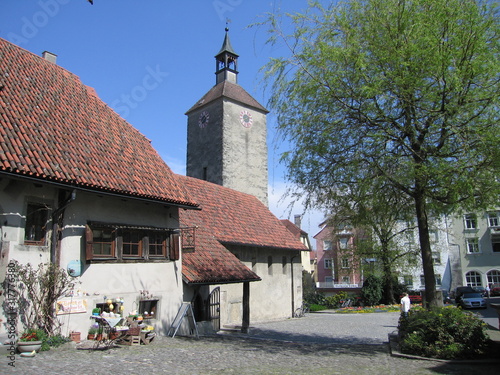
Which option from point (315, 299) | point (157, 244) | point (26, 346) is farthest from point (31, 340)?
point (315, 299)

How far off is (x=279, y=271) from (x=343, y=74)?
53.5ft

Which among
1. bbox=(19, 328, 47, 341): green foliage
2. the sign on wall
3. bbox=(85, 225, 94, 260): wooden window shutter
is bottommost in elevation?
bbox=(19, 328, 47, 341): green foliage

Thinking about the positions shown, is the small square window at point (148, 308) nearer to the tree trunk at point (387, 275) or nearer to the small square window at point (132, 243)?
the small square window at point (132, 243)

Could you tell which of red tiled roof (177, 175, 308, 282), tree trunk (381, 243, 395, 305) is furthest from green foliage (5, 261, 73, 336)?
tree trunk (381, 243, 395, 305)

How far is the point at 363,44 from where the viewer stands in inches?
411

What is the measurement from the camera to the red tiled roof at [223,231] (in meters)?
15.6

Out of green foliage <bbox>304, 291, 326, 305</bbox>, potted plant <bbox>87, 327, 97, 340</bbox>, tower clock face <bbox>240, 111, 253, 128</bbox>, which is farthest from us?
green foliage <bbox>304, 291, 326, 305</bbox>

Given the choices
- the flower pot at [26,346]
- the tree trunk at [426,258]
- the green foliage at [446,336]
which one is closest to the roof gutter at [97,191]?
the flower pot at [26,346]

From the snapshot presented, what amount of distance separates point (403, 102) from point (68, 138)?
8993mm

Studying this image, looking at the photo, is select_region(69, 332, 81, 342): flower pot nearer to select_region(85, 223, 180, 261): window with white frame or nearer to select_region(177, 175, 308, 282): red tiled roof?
select_region(85, 223, 180, 261): window with white frame

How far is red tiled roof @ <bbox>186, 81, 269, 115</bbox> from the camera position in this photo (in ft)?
122

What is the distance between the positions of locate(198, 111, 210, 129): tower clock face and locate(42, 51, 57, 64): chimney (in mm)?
21394

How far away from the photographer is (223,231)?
20.4m

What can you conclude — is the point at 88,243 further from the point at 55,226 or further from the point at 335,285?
the point at 335,285
